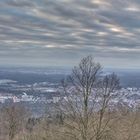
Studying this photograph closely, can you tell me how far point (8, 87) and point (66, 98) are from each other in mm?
160970

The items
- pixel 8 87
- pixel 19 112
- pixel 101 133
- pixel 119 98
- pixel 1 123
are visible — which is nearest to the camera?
pixel 101 133

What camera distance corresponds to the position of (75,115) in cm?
2667

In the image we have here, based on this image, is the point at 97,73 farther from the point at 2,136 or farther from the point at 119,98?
the point at 2,136

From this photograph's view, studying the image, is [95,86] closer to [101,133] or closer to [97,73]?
[97,73]

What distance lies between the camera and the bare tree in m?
26.2

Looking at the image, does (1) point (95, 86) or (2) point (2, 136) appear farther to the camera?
(2) point (2, 136)

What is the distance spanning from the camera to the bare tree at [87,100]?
26234 mm

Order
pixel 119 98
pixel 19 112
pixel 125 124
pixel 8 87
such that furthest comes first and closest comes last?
pixel 8 87 < pixel 19 112 < pixel 125 124 < pixel 119 98

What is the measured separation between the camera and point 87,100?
26.4 metres

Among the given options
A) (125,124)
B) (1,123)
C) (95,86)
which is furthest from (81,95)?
(1,123)

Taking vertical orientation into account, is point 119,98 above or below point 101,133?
above

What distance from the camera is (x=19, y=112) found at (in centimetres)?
5425

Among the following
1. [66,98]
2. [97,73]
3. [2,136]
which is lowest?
[2,136]

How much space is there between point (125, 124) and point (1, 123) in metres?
31.9
